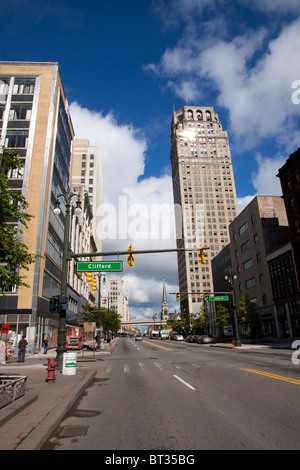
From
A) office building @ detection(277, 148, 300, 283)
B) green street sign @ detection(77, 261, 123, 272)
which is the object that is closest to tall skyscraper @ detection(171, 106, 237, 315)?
office building @ detection(277, 148, 300, 283)

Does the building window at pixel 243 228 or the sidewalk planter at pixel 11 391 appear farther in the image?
the building window at pixel 243 228

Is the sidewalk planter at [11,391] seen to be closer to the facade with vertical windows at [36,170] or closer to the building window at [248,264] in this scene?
the facade with vertical windows at [36,170]

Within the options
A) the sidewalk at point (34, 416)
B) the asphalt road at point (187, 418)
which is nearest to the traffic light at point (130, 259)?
the asphalt road at point (187, 418)

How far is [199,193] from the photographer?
428 ft

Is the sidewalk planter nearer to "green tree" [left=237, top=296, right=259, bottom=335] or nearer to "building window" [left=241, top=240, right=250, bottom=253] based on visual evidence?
"green tree" [left=237, top=296, right=259, bottom=335]

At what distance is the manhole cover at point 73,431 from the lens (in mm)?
5755

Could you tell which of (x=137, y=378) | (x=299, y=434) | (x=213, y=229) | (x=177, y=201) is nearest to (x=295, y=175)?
(x=137, y=378)

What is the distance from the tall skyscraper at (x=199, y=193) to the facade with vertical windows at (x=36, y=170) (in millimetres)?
82413

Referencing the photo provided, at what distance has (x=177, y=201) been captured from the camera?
13875cm

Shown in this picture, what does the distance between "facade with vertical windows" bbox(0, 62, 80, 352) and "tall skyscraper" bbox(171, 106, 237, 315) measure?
270 feet

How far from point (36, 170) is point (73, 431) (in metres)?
36.7

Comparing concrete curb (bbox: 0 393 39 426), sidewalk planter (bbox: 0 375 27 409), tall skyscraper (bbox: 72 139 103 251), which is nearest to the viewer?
concrete curb (bbox: 0 393 39 426)

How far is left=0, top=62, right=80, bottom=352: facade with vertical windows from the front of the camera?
3322 centimetres
